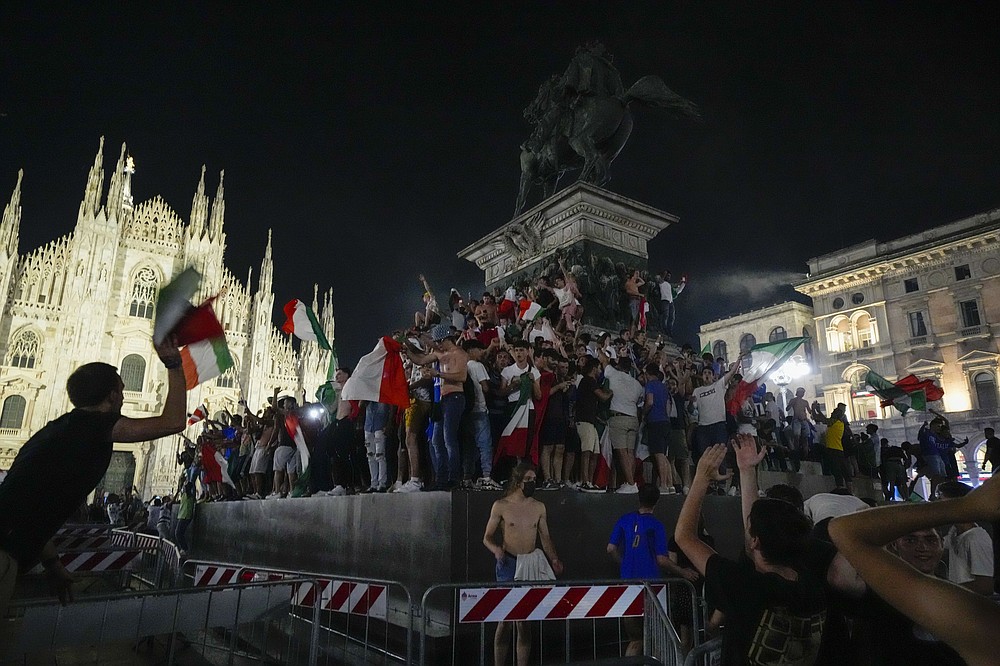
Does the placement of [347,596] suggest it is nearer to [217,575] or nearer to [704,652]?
[217,575]

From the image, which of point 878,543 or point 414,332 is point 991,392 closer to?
point 414,332

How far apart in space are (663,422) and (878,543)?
6596 mm

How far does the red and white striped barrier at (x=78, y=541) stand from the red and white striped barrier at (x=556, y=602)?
9.43 meters

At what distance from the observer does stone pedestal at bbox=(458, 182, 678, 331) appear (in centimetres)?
1174

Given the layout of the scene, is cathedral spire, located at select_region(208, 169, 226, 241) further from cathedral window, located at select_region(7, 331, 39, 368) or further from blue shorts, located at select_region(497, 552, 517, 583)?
blue shorts, located at select_region(497, 552, 517, 583)

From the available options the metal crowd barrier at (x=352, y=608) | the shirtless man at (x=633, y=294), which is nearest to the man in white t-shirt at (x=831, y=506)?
the metal crowd barrier at (x=352, y=608)

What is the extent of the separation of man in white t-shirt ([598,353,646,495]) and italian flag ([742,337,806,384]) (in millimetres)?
1709

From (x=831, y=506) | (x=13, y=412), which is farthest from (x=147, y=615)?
(x=13, y=412)

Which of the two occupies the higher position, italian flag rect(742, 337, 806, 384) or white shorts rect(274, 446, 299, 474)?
italian flag rect(742, 337, 806, 384)

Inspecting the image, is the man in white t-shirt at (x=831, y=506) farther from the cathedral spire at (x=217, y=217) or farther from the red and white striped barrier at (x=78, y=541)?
the cathedral spire at (x=217, y=217)

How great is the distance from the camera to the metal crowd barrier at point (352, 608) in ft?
15.9

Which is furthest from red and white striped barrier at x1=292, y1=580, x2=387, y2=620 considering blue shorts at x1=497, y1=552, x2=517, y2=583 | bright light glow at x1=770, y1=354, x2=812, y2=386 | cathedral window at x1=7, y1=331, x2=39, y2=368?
cathedral window at x1=7, y1=331, x2=39, y2=368

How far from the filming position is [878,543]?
5.36 feet

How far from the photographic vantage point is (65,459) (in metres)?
2.65
